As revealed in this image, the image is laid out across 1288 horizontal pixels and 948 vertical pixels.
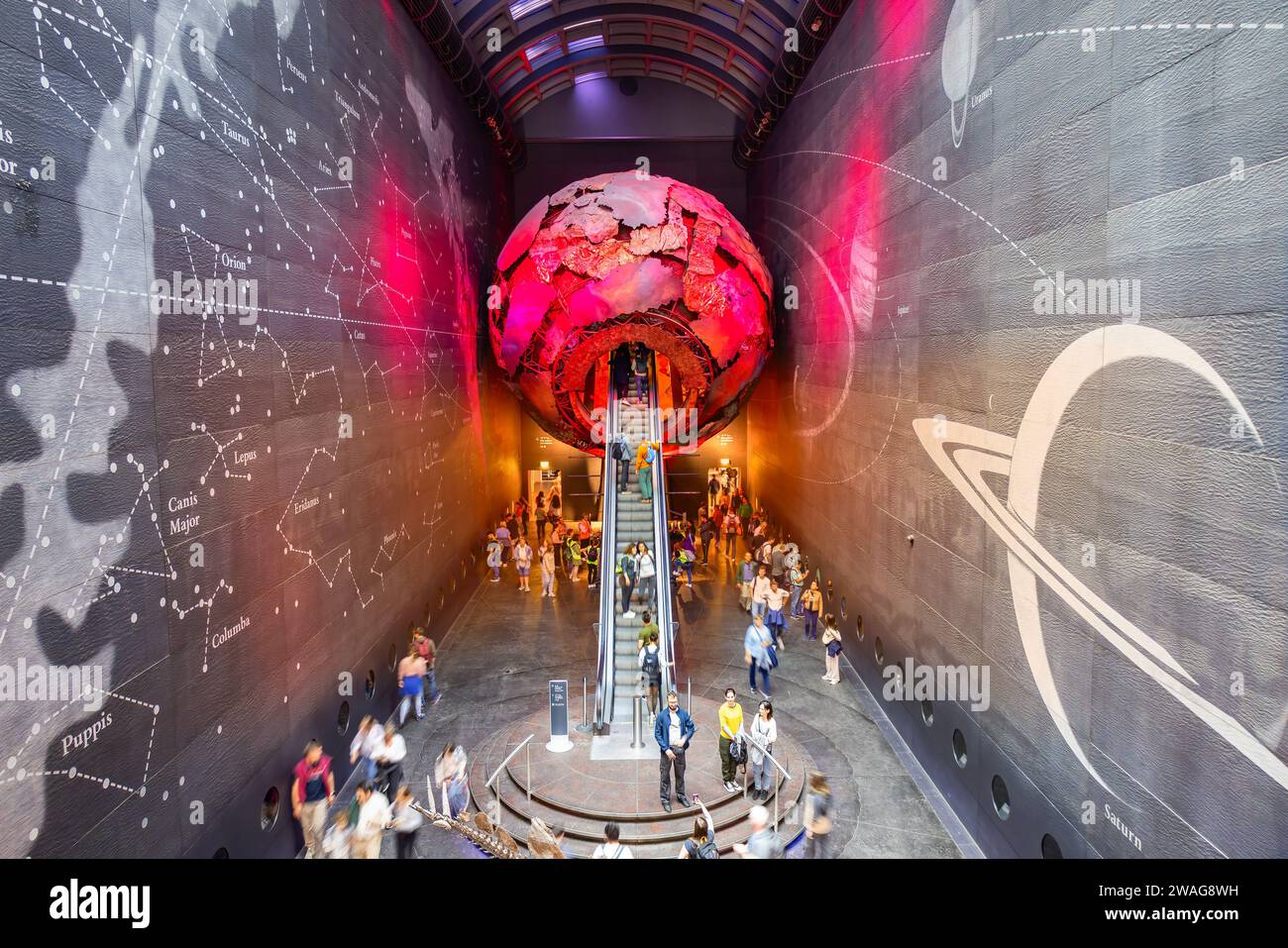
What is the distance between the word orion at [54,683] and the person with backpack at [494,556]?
10.6 metres

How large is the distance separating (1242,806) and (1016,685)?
242 cm

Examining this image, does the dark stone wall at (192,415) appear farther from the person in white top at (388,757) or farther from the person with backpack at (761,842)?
the person with backpack at (761,842)

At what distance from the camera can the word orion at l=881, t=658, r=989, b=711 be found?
7023 mm

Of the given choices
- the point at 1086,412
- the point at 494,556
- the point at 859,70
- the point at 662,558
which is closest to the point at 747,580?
the point at 662,558

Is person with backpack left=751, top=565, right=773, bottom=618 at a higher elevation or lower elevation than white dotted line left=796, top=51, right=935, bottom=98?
lower

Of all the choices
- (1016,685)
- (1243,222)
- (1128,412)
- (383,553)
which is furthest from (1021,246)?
(383,553)

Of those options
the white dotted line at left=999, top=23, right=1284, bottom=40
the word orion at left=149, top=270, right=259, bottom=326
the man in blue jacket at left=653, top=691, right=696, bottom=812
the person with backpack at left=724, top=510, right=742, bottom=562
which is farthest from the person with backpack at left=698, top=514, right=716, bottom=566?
the white dotted line at left=999, top=23, right=1284, bottom=40

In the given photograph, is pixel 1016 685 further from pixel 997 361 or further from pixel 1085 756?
pixel 997 361

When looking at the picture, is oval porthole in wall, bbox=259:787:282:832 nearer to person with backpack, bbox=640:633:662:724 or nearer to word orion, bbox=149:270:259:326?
word orion, bbox=149:270:259:326

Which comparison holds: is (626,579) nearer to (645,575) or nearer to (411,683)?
(645,575)

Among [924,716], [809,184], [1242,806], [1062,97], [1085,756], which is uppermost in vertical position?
[809,184]

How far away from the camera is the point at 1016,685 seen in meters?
6.31

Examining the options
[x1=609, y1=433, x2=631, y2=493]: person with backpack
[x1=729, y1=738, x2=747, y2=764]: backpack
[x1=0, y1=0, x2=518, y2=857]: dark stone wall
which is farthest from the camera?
[x1=609, y1=433, x2=631, y2=493]: person with backpack

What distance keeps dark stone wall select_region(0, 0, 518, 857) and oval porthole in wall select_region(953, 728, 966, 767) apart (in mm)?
5762
